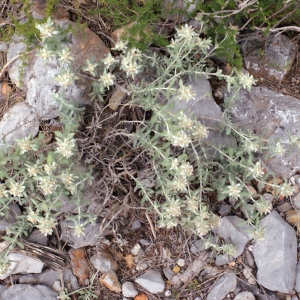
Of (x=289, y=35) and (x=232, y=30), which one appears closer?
(x=232, y=30)

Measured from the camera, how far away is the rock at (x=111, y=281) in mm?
4141

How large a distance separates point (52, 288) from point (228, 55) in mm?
2963

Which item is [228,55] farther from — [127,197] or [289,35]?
[127,197]

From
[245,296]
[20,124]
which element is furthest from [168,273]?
[20,124]

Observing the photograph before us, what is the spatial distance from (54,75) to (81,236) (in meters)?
1.64

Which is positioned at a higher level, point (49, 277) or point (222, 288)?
point (49, 277)

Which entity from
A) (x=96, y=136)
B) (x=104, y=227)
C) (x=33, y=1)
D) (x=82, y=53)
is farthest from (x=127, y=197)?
(x=33, y=1)

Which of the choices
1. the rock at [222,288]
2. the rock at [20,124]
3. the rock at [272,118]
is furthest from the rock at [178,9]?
the rock at [222,288]

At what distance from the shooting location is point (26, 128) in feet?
13.2

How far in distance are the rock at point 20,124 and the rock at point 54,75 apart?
0.08 metres

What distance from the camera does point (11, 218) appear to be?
13.1 feet

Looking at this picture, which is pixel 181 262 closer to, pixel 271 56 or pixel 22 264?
pixel 22 264

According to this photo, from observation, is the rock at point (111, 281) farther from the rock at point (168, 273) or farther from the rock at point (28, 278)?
the rock at point (28, 278)

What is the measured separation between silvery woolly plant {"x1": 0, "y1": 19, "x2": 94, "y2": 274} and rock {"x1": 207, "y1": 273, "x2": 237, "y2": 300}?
1531 millimetres
